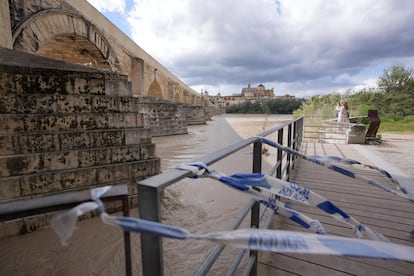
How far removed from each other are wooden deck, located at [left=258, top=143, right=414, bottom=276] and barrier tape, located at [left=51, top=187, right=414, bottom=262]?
46.5 inches

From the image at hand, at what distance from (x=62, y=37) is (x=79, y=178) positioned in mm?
5648

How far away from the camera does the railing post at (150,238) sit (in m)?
0.64

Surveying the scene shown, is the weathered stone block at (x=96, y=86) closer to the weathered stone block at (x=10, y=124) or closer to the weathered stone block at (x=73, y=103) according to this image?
the weathered stone block at (x=73, y=103)

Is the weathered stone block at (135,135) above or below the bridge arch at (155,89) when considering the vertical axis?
below

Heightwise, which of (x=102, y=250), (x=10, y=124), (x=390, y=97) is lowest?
(x=102, y=250)

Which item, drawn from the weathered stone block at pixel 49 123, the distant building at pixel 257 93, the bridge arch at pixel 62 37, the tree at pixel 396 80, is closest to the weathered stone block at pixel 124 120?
the weathered stone block at pixel 49 123

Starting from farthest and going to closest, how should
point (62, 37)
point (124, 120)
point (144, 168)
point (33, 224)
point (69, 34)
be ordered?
point (62, 37) < point (69, 34) < point (144, 168) < point (124, 120) < point (33, 224)

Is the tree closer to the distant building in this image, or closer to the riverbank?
the riverbank

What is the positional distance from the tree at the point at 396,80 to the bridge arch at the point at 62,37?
77.5 feet

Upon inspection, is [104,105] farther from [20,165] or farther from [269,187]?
[269,187]

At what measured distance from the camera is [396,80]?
2020 cm

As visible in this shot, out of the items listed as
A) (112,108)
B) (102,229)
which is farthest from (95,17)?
(102,229)

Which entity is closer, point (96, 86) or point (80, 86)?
point (80, 86)

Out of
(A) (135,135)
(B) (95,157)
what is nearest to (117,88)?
(A) (135,135)
